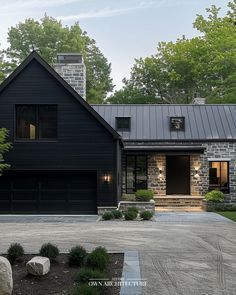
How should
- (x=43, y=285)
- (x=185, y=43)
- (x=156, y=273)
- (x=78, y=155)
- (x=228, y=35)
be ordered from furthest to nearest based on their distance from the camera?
1. (x=185, y=43)
2. (x=228, y=35)
3. (x=78, y=155)
4. (x=156, y=273)
5. (x=43, y=285)

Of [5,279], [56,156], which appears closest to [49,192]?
[56,156]

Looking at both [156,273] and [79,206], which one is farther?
[79,206]

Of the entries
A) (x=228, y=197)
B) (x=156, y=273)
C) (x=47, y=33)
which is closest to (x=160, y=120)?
(x=228, y=197)

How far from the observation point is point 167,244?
11367 millimetres

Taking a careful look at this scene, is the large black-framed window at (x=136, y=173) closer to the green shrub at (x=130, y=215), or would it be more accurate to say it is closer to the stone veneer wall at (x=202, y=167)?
the stone veneer wall at (x=202, y=167)

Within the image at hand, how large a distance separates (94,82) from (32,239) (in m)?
37.1

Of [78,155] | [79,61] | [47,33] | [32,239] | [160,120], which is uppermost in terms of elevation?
[47,33]

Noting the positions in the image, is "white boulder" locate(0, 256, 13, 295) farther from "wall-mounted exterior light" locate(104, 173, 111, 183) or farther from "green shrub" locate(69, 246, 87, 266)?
"wall-mounted exterior light" locate(104, 173, 111, 183)

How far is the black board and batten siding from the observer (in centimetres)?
2056

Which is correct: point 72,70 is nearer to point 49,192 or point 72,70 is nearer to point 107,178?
point 107,178

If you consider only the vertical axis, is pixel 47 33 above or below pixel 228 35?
above

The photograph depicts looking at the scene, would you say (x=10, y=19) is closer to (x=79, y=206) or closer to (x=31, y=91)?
(x=31, y=91)

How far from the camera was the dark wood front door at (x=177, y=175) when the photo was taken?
2648 centimetres

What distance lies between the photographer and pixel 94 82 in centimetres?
4806
